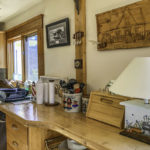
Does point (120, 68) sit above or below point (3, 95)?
above

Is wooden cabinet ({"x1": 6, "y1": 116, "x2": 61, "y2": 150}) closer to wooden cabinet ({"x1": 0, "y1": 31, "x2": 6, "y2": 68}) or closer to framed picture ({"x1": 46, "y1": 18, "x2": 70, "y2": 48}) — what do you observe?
framed picture ({"x1": 46, "y1": 18, "x2": 70, "y2": 48})

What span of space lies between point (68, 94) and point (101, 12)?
80 centimetres

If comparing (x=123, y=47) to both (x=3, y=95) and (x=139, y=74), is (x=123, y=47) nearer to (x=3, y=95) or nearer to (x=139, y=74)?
(x=139, y=74)

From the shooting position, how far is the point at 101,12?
1.62m

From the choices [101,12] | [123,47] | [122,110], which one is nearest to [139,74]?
[122,110]

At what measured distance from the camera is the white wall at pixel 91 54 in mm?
1481

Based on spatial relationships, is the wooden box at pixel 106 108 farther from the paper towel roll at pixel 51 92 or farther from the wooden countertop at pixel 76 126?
the paper towel roll at pixel 51 92

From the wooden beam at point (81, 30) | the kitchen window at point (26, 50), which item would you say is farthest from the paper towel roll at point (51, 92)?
the kitchen window at point (26, 50)

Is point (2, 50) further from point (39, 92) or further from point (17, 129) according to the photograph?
point (17, 129)

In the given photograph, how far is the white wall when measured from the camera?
58.3 inches

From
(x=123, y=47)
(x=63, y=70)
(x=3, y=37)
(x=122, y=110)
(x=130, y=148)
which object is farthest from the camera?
(x=3, y=37)

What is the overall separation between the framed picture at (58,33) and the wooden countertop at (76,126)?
2.63 ft

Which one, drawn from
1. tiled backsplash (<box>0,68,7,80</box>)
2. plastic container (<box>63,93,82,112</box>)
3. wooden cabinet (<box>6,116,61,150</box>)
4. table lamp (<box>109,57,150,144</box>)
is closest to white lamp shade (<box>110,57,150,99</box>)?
table lamp (<box>109,57,150,144</box>)

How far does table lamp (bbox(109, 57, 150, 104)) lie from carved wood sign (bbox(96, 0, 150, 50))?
0.39 metres
